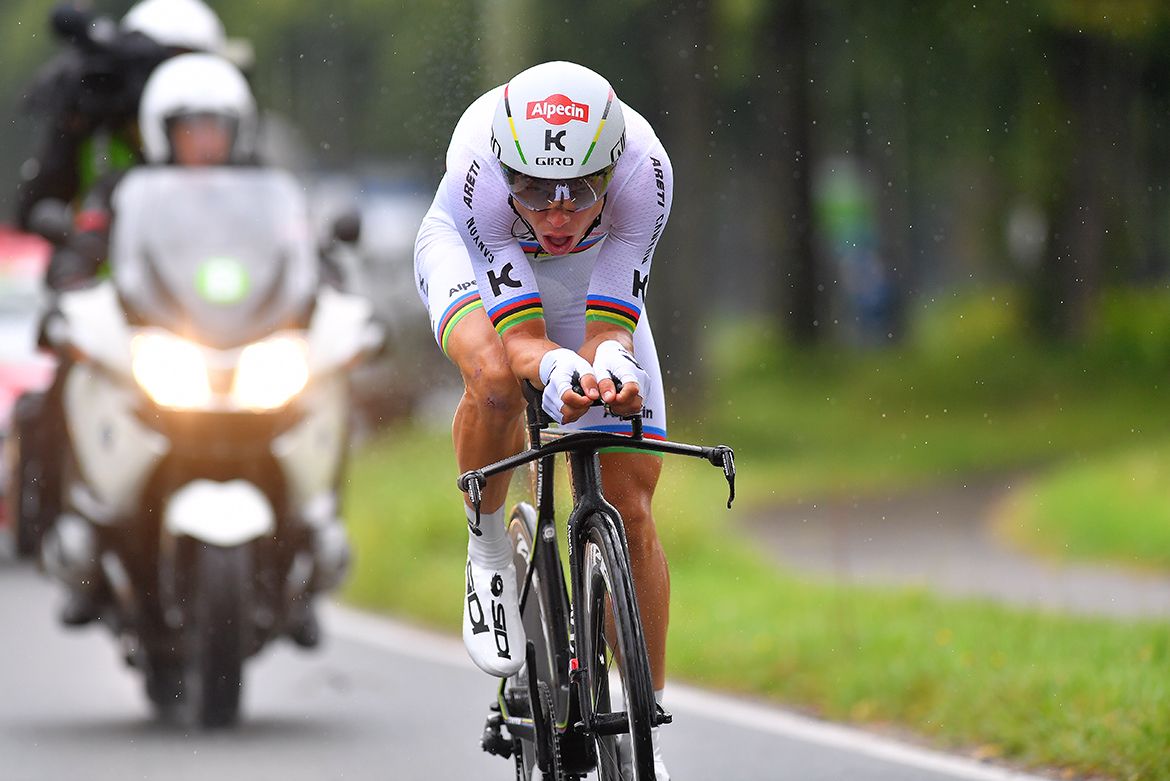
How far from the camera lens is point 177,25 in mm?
8891

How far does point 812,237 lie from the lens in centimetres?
2677

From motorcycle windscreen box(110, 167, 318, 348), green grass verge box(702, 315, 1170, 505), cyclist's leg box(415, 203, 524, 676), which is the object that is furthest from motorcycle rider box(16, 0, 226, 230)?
green grass verge box(702, 315, 1170, 505)

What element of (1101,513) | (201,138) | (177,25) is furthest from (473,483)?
(1101,513)

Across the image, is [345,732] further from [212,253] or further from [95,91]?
[95,91]

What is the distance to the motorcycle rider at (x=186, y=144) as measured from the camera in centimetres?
779

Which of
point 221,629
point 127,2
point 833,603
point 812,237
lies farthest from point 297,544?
point 127,2

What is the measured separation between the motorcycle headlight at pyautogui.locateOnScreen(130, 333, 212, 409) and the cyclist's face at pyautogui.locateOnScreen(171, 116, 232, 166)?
0.76 meters

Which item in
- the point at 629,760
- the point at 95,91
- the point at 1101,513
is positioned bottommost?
the point at 1101,513

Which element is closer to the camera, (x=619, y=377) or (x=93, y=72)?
(x=619, y=377)

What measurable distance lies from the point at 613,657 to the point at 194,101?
3625 mm

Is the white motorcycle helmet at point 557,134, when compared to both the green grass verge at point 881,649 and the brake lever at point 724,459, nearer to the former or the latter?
the brake lever at point 724,459

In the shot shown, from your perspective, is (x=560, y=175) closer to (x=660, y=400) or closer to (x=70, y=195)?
→ (x=660, y=400)

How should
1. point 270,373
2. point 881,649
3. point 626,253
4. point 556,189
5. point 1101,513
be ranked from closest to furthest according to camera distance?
1. point 556,189
2. point 626,253
3. point 270,373
4. point 881,649
5. point 1101,513

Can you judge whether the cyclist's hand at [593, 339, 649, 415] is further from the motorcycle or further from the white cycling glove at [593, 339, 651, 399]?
the motorcycle
